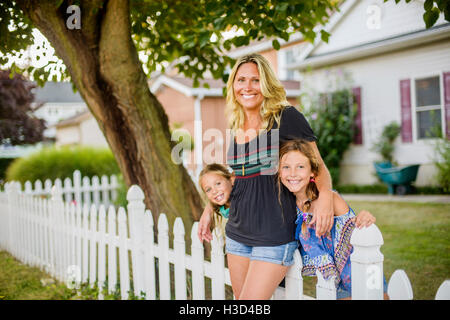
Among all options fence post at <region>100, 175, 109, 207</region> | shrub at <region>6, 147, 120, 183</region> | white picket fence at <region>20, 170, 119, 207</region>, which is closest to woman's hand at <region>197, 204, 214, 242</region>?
white picket fence at <region>20, 170, 119, 207</region>

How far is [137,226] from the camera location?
3.13m

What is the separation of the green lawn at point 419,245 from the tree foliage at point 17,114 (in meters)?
6.04

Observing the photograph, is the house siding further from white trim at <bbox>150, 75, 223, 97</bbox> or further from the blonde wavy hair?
the blonde wavy hair

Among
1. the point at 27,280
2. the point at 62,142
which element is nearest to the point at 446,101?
the point at 27,280

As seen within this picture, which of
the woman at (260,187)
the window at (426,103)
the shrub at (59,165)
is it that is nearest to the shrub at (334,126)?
the window at (426,103)

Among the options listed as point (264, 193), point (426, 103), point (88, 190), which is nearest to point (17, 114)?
point (88, 190)

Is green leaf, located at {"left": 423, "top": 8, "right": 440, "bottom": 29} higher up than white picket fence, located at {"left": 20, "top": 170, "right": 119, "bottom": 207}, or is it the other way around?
green leaf, located at {"left": 423, "top": 8, "right": 440, "bottom": 29}

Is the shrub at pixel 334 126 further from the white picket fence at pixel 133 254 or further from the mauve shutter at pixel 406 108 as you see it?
the white picket fence at pixel 133 254

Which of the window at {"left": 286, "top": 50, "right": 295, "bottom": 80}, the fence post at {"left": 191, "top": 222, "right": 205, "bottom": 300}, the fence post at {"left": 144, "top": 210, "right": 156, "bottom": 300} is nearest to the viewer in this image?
the fence post at {"left": 191, "top": 222, "right": 205, "bottom": 300}

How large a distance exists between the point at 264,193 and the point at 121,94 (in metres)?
1.97

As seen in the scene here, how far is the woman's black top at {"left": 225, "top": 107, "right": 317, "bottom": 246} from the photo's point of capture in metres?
1.81

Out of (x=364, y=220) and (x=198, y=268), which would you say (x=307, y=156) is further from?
(x=198, y=268)

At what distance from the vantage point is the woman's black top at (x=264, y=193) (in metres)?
1.81
